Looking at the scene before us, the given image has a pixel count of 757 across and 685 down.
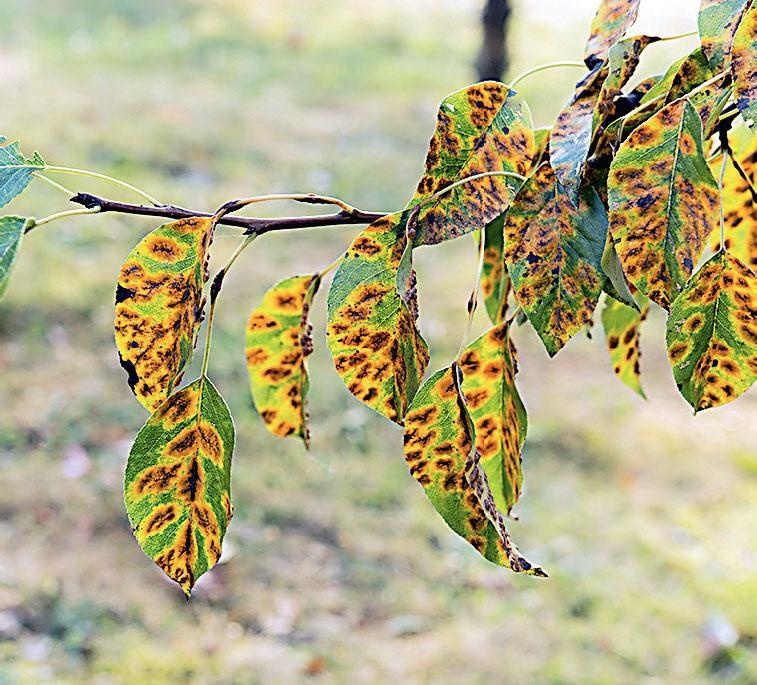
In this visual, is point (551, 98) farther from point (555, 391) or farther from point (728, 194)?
point (728, 194)

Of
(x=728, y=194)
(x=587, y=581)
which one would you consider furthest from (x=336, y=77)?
(x=728, y=194)

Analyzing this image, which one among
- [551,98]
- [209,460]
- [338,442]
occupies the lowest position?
[209,460]

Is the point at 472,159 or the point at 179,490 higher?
the point at 472,159

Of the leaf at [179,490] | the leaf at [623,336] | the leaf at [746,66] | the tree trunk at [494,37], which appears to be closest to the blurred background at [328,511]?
the tree trunk at [494,37]

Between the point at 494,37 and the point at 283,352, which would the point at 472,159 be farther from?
the point at 494,37

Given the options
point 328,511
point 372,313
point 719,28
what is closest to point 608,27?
point 719,28

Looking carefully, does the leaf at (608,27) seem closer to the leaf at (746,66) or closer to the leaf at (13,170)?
the leaf at (746,66)

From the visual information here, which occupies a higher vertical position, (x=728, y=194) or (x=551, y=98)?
(x=551, y=98)
